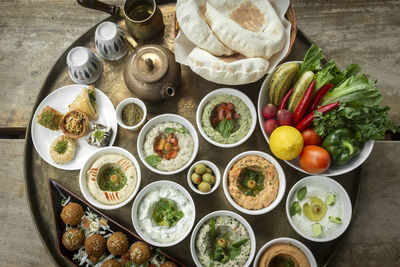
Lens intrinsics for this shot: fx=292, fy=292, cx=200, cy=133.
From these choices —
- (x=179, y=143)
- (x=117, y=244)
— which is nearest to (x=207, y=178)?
(x=179, y=143)

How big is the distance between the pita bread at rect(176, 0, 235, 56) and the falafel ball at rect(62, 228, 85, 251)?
191cm

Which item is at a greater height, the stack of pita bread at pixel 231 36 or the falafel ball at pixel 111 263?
the stack of pita bread at pixel 231 36

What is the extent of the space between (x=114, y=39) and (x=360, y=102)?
2.20 metres

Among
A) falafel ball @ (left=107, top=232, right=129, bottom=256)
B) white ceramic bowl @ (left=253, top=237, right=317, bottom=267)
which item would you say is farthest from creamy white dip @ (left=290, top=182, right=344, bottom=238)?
falafel ball @ (left=107, top=232, right=129, bottom=256)

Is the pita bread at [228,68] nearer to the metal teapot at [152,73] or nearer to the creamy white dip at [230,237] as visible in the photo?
the metal teapot at [152,73]

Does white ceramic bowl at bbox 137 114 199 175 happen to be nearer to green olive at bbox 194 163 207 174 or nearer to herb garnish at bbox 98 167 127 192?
green olive at bbox 194 163 207 174

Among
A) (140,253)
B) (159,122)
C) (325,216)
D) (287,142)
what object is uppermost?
(287,142)

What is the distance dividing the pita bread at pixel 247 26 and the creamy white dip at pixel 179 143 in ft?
2.87

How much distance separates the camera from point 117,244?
2416 millimetres

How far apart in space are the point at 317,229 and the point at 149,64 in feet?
6.43

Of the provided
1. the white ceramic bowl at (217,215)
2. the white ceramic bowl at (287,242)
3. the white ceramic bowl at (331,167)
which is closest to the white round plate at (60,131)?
the white ceramic bowl at (217,215)

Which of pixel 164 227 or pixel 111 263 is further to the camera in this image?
pixel 164 227

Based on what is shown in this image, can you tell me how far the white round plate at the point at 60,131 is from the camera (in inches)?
106

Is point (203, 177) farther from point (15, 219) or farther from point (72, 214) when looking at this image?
point (15, 219)
